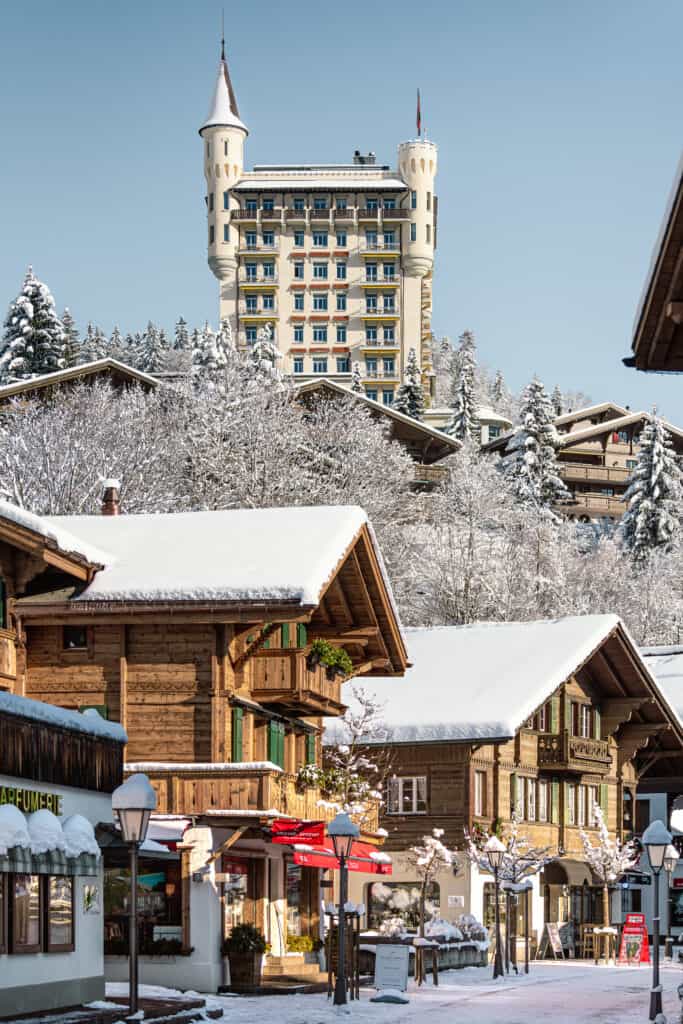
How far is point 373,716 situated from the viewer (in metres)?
48.8

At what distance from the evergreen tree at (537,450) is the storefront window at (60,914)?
8791cm

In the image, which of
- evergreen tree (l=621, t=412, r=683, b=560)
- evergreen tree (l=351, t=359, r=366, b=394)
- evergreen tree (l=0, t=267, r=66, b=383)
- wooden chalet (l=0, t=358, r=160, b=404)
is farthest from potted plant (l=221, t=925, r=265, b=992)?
evergreen tree (l=351, t=359, r=366, b=394)

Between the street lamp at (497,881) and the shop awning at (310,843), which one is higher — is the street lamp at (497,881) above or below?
below

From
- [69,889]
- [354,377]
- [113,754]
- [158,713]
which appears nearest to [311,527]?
[158,713]

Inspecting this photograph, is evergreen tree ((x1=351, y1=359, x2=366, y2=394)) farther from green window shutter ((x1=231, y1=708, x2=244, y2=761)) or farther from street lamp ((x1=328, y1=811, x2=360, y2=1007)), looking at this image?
street lamp ((x1=328, y1=811, x2=360, y2=1007))

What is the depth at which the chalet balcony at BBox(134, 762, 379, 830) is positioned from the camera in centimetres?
3381

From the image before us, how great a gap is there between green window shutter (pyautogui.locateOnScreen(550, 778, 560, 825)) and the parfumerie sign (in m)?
28.8

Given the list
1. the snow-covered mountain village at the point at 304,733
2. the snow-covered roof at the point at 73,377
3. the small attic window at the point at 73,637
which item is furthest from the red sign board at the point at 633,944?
the snow-covered roof at the point at 73,377

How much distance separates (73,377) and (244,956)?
54919 millimetres

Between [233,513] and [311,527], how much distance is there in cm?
240

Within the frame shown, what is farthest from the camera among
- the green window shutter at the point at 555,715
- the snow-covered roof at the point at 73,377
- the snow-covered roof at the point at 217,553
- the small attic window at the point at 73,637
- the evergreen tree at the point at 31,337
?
the evergreen tree at the point at 31,337

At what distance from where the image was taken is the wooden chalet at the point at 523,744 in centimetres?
4788

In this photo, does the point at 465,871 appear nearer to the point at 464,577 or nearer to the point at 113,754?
the point at 113,754

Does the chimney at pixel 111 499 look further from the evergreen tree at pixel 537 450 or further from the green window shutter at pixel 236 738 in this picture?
the evergreen tree at pixel 537 450
